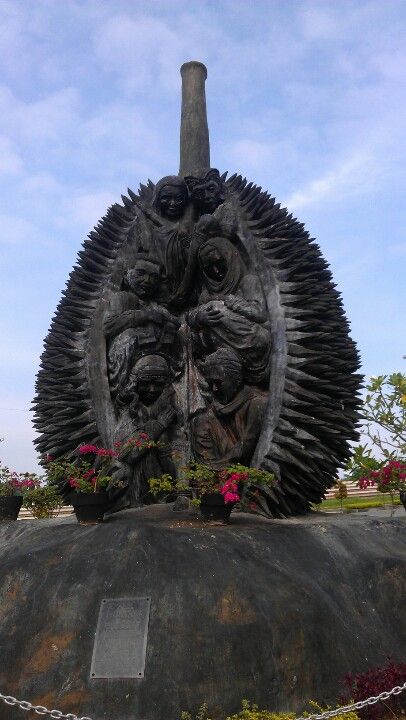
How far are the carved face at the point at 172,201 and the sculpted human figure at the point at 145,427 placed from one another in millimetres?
1852

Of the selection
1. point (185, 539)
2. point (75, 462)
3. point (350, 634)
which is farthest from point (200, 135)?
point (350, 634)

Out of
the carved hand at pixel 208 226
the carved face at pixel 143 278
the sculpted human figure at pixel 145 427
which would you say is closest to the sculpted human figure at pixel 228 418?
the sculpted human figure at pixel 145 427

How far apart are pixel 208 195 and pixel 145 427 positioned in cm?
281

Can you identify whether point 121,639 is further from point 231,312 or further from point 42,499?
point 231,312

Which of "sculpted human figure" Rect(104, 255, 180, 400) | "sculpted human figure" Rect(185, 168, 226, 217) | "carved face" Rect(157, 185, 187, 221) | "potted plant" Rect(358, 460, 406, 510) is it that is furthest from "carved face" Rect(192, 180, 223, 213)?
"potted plant" Rect(358, 460, 406, 510)

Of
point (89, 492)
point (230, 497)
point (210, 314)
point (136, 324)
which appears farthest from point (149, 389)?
point (230, 497)

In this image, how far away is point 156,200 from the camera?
7953mm

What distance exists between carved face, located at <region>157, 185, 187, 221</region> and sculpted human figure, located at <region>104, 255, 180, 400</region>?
659 mm

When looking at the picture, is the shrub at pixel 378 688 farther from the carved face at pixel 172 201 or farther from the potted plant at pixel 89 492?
the carved face at pixel 172 201

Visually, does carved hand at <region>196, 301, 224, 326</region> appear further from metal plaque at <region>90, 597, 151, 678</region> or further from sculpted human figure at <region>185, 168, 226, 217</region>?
metal plaque at <region>90, 597, 151, 678</region>

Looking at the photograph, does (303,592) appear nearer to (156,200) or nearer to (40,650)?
(40,650)

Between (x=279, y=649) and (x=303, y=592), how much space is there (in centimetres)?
49

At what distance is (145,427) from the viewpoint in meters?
6.95

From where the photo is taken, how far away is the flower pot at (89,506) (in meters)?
5.70
